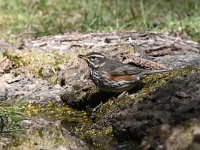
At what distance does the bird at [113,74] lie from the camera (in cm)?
652

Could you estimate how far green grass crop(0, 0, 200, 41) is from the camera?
32.4ft

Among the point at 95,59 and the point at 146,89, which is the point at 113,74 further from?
the point at 146,89

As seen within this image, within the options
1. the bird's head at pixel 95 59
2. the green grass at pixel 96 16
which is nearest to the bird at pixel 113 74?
the bird's head at pixel 95 59

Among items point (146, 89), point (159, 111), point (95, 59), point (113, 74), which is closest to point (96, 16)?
point (95, 59)

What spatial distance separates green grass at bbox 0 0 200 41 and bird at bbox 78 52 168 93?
2827 millimetres

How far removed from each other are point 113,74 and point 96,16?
3333mm

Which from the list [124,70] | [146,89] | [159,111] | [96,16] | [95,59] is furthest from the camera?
[96,16]

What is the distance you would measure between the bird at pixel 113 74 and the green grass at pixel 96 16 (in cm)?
283

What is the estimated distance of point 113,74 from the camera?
675 cm

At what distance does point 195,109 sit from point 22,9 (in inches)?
257

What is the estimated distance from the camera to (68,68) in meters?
7.38

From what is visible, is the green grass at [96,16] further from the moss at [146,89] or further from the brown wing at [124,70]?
the moss at [146,89]

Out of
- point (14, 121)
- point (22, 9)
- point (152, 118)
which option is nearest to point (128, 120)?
point (152, 118)

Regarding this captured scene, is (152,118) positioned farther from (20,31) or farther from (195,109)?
(20,31)
